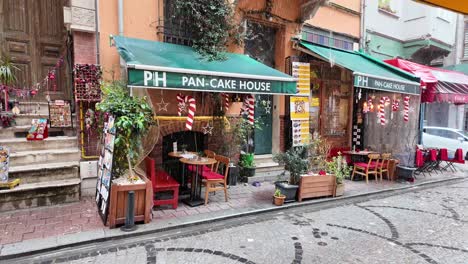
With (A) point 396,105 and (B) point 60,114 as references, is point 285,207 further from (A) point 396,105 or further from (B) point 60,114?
(A) point 396,105

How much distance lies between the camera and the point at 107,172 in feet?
16.0

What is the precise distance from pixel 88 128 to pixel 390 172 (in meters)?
8.44

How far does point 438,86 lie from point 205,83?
27.8ft

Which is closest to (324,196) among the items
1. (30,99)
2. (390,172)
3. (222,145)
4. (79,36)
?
(222,145)

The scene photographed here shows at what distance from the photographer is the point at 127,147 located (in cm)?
478

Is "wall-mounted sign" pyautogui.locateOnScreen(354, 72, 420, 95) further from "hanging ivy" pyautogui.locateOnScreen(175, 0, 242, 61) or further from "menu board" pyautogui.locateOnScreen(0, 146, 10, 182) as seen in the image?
"menu board" pyautogui.locateOnScreen(0, 146, 10, 182)

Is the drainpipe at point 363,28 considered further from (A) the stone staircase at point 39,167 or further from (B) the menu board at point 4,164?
(B) the menu board at point 4,164

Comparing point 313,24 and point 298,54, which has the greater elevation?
point 313,24

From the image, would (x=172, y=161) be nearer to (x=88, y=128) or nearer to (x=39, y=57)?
(x=88, y=128)

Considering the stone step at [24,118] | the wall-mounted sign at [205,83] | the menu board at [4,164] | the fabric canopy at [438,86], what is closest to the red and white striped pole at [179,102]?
the wall-mounted sign at [205,83]

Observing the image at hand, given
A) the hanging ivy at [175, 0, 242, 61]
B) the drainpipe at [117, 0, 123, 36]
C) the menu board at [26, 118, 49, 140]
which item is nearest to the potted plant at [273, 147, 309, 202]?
the hanging ivy at [175, 0, 242, 61]

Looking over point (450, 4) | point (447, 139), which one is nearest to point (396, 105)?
point (447, 139)

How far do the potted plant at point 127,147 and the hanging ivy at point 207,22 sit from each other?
7.95ft

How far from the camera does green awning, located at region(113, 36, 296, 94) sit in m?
4.94
